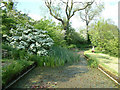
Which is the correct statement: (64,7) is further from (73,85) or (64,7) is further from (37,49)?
(73,85)

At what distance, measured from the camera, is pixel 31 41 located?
7008 millimetres

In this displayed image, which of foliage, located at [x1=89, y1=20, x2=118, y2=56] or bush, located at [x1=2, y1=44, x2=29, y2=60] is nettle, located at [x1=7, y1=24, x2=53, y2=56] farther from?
foliage, located at [x1=89, y1=20, x2=118, y2=56]

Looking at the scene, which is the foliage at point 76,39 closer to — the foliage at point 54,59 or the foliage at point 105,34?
the foliage at point 105,34

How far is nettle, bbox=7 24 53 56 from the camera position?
22.0 feet

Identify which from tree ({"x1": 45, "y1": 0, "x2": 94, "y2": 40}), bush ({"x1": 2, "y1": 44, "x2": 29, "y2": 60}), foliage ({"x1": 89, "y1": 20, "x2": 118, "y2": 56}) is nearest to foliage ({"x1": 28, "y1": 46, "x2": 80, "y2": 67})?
bush ({"x1": 2, "y1": 44, "x2": 29, "y2": 60})

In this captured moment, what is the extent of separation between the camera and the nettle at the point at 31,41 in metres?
6.69

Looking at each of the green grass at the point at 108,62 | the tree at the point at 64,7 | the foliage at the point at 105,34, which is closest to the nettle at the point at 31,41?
the green grass at the point at 108,62

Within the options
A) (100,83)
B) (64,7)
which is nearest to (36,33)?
(100,83)

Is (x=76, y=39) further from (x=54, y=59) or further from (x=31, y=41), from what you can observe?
(x=54, y=59)

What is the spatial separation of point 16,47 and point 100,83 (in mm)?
4983

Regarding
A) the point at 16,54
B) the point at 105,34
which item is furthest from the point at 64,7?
the point at 16,54

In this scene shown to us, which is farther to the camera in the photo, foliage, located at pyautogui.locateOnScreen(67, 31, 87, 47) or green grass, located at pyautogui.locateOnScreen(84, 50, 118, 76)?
foliage, located at pyautogui.locateOnScreen(67, 31, 87, 47)

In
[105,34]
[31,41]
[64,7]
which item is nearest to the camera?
[31,41]

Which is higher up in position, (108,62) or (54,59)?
(54,59)
